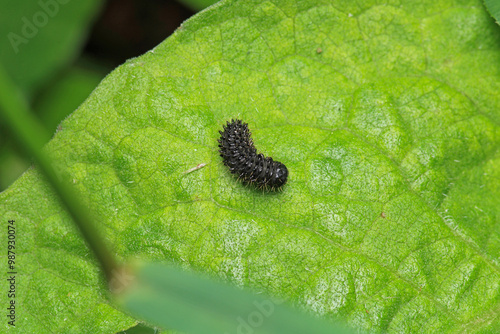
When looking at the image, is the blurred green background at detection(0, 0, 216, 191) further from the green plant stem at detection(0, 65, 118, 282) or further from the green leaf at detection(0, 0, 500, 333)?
the green plant stem at detection(0, 65, 118, 282)

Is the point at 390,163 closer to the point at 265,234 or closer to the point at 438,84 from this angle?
the point at 438,84

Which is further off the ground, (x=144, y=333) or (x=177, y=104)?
(x=177, y=104)

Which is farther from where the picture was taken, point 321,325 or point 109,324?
point 109,324

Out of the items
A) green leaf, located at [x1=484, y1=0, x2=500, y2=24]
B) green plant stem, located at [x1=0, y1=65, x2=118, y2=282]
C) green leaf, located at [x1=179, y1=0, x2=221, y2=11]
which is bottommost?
green leaf, located at [x1=484, y1=0, x2=500, y2=24]

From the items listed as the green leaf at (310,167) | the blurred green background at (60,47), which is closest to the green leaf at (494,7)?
the green leaf at (310,167)

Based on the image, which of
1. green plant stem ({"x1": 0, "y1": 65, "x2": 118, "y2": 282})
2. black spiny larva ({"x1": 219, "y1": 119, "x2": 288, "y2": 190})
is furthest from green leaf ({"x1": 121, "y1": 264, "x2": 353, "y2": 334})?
black spiny larva ({"x1": 219, "y1": 119, "x2": 288, "y2": 190})

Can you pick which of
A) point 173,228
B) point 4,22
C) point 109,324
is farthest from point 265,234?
point 4,22

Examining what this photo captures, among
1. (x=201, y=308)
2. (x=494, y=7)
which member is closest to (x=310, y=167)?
(x=201, y=308)
